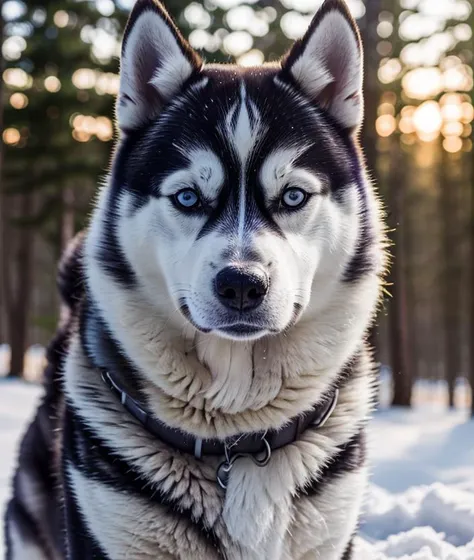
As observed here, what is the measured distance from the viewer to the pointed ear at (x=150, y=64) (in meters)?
2.70

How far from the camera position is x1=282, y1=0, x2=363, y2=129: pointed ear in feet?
8.98

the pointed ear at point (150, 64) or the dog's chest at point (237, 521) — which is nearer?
the dog's chest at point (237, 521)

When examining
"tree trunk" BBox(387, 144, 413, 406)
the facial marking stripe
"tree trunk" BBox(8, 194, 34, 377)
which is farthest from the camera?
"tree trunk" BBox(8, 194, 34, 377)

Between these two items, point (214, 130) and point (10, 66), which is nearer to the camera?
point (214, 130)

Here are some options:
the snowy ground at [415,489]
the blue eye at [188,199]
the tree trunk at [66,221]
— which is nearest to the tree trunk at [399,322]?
the snowy ground at [415,489]

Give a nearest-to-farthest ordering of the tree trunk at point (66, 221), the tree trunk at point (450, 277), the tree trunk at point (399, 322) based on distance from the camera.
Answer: the tree trunk at point (399, 322), the tree trunk at point (66, 221), the tree trunk at point (450, 277)

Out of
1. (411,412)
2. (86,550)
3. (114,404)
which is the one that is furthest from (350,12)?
(411,412)

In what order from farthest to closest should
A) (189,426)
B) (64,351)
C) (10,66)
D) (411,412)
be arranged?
(10,66), (411,412), (64,351), (189,426)

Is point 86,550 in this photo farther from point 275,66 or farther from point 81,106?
point 81,106

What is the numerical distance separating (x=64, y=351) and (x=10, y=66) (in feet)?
34.1

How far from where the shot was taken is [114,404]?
2.71 m

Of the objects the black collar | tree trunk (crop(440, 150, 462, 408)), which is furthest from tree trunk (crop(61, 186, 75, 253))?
the black collar

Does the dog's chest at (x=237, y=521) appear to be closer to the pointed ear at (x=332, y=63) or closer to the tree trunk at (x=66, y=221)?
the pointed ear at (x=332, y=63)

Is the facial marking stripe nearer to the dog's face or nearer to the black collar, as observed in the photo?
the dog's face
